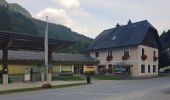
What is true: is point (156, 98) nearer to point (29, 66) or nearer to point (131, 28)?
point (29, 66)

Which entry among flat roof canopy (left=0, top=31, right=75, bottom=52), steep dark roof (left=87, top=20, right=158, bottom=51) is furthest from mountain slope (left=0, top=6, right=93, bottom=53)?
flat roof canopy (left=0, top=31, right=75, bottom=52)

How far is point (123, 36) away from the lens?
6762 centimetres

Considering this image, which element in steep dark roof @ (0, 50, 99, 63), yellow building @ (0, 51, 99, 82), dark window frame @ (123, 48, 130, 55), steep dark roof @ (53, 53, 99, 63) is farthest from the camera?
dark window frame @ (123, 48, 130, 55)

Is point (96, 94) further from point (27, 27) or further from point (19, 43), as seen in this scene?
point (27, 27)

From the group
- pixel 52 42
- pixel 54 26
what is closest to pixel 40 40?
pixel 52 42

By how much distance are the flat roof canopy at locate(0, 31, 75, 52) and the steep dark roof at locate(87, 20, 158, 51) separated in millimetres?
21449

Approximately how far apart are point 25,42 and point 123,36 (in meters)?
29.6

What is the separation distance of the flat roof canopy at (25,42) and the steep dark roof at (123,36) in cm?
2145

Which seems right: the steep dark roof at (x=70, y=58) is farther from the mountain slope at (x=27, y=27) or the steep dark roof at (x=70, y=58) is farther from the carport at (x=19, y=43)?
the carport at (x=19, y=43)

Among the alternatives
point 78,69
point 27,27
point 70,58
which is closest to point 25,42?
point 70,58

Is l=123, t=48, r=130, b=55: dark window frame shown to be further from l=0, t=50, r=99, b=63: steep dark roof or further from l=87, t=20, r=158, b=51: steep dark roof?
l=0, t=50, r=99, b=63: steep dark roof

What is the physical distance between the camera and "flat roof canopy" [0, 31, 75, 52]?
37.7m

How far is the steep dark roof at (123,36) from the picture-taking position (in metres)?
63.6

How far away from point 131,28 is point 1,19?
48.6 meters
